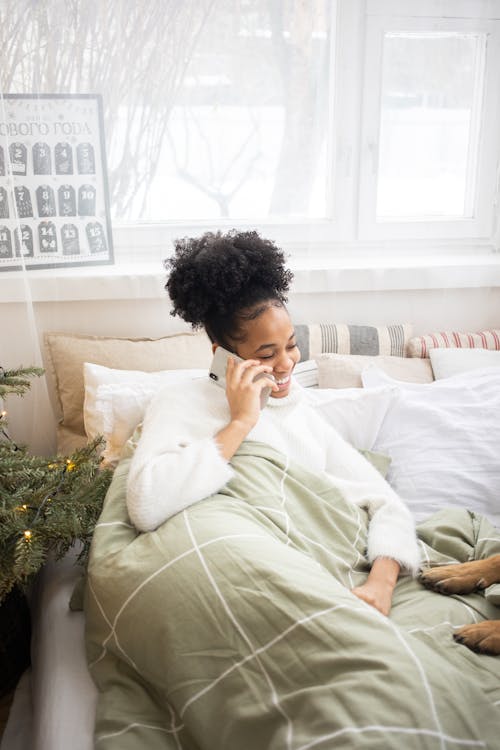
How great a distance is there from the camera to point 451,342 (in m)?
2.12

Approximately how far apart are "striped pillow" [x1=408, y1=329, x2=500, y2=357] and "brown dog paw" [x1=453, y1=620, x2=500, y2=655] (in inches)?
43.9

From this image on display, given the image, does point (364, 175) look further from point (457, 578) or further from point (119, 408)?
point (457, 578)

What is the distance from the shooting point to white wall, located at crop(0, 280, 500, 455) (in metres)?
1.96

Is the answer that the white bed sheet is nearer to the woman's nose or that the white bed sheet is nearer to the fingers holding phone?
the fingers holding phone

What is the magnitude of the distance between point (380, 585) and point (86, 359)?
3.52 feet

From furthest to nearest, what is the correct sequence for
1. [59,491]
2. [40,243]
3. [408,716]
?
[40,243]
[59,491]
[408,716]

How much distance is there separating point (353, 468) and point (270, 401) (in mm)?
241

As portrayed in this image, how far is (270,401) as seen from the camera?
1.43 meters

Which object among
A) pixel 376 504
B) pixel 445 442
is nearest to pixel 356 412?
pixel 445 442

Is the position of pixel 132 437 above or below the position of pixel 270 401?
below

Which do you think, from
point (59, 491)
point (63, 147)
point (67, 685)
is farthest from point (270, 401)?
point (63, 147)

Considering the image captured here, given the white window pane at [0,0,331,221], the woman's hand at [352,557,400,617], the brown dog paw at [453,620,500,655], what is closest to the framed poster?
the white window pane at [0,0,331,221]

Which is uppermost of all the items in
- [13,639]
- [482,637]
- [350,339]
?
[350,339]

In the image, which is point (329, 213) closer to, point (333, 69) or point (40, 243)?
point (333, 69)
